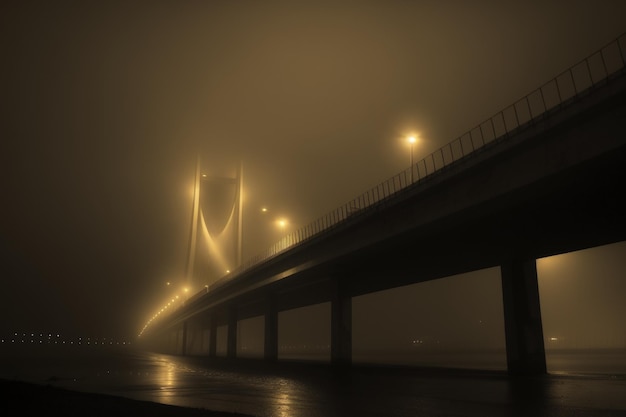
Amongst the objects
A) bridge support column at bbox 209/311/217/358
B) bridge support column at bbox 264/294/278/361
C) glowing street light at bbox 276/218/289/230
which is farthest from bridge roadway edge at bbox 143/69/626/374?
bridge support column at bbox 209/311/217/358

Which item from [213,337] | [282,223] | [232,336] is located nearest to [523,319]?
[282,223]

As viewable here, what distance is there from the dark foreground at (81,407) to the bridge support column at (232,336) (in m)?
57.3

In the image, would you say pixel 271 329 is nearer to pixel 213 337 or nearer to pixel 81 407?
pixel 213 337

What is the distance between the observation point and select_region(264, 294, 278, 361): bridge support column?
2288 inches

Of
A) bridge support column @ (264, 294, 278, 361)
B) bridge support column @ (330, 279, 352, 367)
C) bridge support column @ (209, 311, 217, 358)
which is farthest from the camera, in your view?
bridge support column @ (209, 311, 217, 358)

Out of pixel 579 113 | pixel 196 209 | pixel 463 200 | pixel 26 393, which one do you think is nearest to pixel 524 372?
pixel 463 200

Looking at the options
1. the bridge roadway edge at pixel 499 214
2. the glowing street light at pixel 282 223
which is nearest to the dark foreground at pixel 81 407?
the bridge roadway edge at pixel 499 214

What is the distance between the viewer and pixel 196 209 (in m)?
109

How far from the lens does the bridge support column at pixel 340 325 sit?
4462 cm

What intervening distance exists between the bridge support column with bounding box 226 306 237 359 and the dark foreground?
5725 cm

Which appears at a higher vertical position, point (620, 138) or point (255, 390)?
point (620, 138)

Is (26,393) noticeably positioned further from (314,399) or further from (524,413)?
(524,413)

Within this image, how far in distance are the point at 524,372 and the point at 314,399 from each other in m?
17.0

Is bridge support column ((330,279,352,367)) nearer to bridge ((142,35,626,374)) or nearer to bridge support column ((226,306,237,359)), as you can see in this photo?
bridge ((142,35,626,374))
